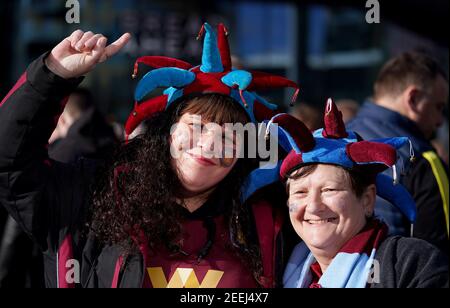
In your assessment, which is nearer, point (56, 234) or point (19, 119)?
point (19, 119)

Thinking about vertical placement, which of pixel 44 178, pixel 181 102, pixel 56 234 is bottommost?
pixel 56 234

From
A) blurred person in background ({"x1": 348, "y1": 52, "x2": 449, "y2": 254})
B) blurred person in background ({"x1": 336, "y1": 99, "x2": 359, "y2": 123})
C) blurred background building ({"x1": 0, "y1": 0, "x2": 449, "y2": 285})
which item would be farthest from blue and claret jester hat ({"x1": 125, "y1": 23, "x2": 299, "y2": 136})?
blurred person in background ({"x1": 336, "y1": 99, "x2": 359, "y2": 123})

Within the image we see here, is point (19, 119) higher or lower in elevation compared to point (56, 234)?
higher

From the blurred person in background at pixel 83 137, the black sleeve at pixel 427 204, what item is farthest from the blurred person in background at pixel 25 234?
Answer: the black sleeve at pixel 427 204

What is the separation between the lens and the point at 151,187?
85.8 inches

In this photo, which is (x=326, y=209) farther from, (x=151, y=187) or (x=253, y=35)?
(x=253, y=35)

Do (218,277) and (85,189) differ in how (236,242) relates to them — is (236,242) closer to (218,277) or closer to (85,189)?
(218,277)

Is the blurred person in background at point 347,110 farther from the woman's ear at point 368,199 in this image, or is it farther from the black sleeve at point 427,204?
the woman's ear at point 368,199

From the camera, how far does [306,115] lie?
4352 mm

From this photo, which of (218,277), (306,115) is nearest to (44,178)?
(218,277)

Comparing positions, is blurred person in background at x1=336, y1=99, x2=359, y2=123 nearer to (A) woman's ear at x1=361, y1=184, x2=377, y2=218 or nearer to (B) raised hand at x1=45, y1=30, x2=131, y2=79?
(A) woman's ear at x1=361, y1=184, x2=377, y2=218

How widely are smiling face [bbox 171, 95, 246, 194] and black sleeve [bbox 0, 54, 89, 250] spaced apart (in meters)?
0.33

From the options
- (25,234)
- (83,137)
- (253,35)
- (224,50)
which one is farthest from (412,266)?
(253,35)

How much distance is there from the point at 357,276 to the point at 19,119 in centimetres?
104
